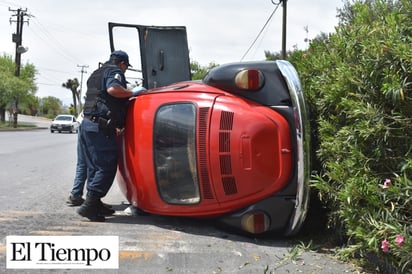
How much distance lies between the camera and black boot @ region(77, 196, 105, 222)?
4.90m

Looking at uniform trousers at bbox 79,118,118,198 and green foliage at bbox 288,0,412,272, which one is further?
uniform trousers at bbox 79,118,118,198

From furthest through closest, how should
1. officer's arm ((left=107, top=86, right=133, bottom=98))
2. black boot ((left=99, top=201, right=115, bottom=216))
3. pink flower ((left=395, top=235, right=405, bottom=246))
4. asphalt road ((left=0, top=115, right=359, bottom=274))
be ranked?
black boot ((left=99, top=201, right=115, bottom=216)), officer's arm ((left=107, top=86, right=133, bottom=98)), asphalt road ((left=0, top=115, right=359, bottom=274)), pink flower ((left=395, top=235, right=405, bottom=246))

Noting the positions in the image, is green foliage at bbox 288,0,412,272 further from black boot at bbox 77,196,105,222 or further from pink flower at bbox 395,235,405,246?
black boot at bbox 77,196,105,222

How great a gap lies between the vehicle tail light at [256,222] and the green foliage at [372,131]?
23.8 inches

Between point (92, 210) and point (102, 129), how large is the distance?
852 mm

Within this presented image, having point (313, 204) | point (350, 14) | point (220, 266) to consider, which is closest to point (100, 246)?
point (220, 266)

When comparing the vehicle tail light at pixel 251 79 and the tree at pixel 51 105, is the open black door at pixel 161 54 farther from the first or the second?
the tree at pixel 51 105

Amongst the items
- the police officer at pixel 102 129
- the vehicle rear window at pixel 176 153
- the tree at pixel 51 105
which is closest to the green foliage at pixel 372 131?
the vehicle rear window at pixel 176 153

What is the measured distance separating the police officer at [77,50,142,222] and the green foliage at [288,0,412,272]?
219 centimetres

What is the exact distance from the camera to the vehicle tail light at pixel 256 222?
13.6 feet

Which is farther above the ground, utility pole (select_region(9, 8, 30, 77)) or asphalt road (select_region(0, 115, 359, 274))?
utility pole (select_region(9, 8, 30, 77))

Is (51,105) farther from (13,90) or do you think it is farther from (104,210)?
(104,210)

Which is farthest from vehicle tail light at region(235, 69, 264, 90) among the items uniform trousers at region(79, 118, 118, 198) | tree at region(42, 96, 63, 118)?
tree at region(42, 96, 63, 118)

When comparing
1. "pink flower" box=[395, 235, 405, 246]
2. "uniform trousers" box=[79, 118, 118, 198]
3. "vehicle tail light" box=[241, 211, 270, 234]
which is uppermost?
"uniform trousers" box=[79, 118, 118, 198]
